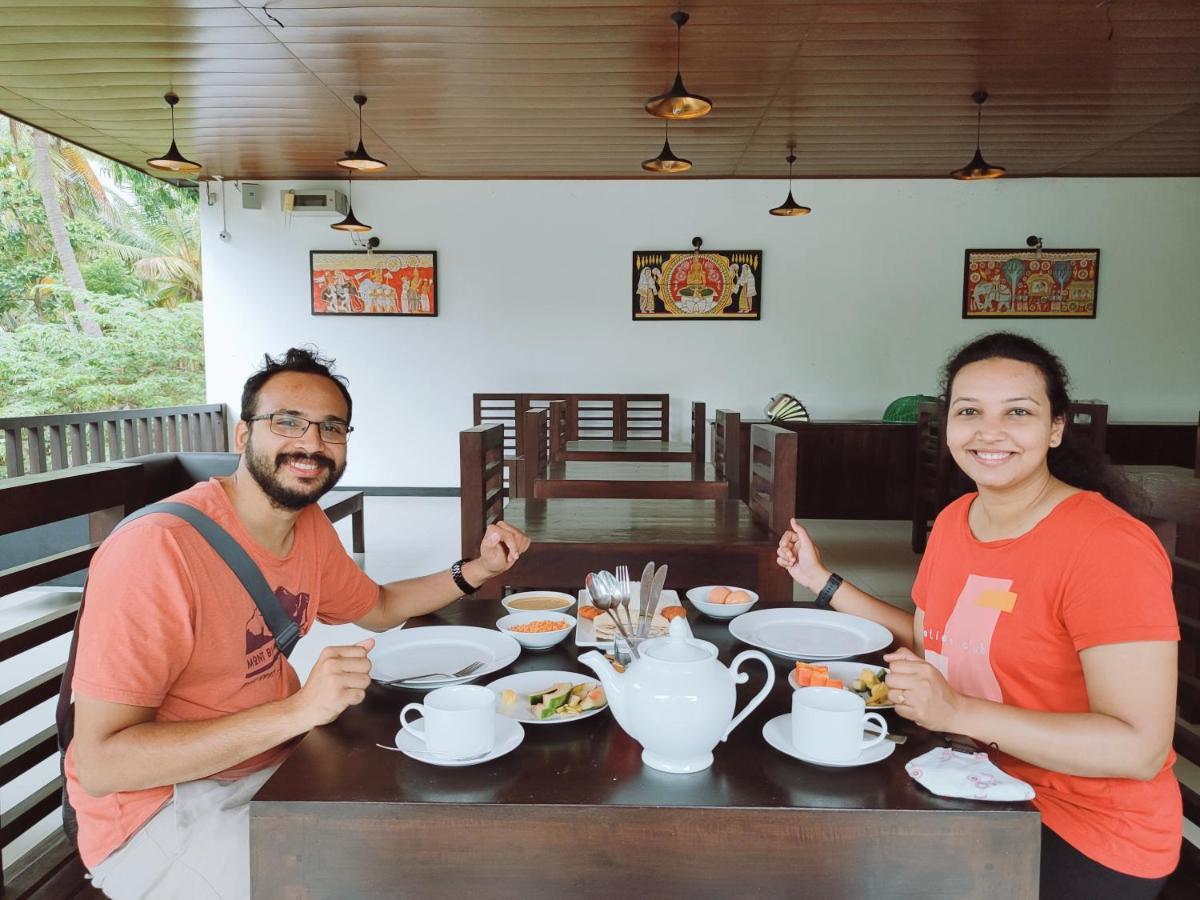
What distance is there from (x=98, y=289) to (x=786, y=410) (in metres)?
12.7

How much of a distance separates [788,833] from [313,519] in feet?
3.39

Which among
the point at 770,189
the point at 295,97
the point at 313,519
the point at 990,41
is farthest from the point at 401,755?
the point at 770,189

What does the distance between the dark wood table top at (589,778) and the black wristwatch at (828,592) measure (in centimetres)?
49

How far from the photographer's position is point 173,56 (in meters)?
4.52

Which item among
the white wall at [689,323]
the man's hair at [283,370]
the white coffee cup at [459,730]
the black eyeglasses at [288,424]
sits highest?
the white wall at [689,323]

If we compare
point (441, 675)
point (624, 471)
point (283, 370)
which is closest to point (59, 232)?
point (624, 471)

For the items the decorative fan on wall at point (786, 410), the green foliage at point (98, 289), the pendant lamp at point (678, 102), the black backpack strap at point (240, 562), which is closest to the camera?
the black backpack strap at point (240, 562)

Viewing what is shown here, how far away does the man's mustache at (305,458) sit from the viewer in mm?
1245

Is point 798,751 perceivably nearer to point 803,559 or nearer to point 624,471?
point 803,559

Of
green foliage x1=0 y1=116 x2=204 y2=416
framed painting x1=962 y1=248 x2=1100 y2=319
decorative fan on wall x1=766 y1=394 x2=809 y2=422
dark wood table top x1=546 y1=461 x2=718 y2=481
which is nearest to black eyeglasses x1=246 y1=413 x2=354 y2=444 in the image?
dark wood table top x1=546 y1=461 x2=718 y2=481

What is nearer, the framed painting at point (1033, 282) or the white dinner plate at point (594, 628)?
the white dinner plate at point (594, 628)

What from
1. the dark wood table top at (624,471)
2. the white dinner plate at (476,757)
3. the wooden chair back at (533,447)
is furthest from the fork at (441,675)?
the wooden chair back at (533,447)

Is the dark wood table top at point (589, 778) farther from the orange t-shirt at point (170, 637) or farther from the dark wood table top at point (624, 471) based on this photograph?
the dark wood table top at point (624, 471)

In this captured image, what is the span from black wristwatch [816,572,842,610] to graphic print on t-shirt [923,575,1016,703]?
26 cm
